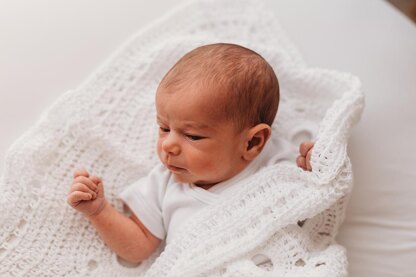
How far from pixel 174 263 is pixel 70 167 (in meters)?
0.29

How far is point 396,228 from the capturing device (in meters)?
1.17

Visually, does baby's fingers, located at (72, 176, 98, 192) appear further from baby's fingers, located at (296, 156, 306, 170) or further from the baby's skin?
baby's fingers, located at (296, 156, 306, 170)

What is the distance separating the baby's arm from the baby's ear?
257 millimetres

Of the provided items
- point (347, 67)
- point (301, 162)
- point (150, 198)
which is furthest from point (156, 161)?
point (347, 67)

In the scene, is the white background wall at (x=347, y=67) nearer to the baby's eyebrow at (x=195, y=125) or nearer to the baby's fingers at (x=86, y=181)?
the baby's fingers at (x=86, y=181)

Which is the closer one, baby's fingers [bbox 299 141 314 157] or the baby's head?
the baby's head

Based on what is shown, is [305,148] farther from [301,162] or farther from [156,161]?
[156,161]

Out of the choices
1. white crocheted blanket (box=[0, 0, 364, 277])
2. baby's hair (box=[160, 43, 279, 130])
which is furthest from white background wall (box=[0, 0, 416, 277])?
baby's hair (box=[160, 43, 279, 130])

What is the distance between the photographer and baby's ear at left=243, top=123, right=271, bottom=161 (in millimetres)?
1046

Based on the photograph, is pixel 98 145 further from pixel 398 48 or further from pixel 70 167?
pixel 398 48

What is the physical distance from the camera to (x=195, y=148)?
1027 millimetres

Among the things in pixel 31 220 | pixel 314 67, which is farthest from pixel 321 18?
pixel 31 220

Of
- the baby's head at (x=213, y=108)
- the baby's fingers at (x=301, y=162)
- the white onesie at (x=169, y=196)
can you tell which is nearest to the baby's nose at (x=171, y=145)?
the baby's head at (x=213, y=108)

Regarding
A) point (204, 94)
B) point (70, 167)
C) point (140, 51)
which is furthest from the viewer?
point (140, 51)
